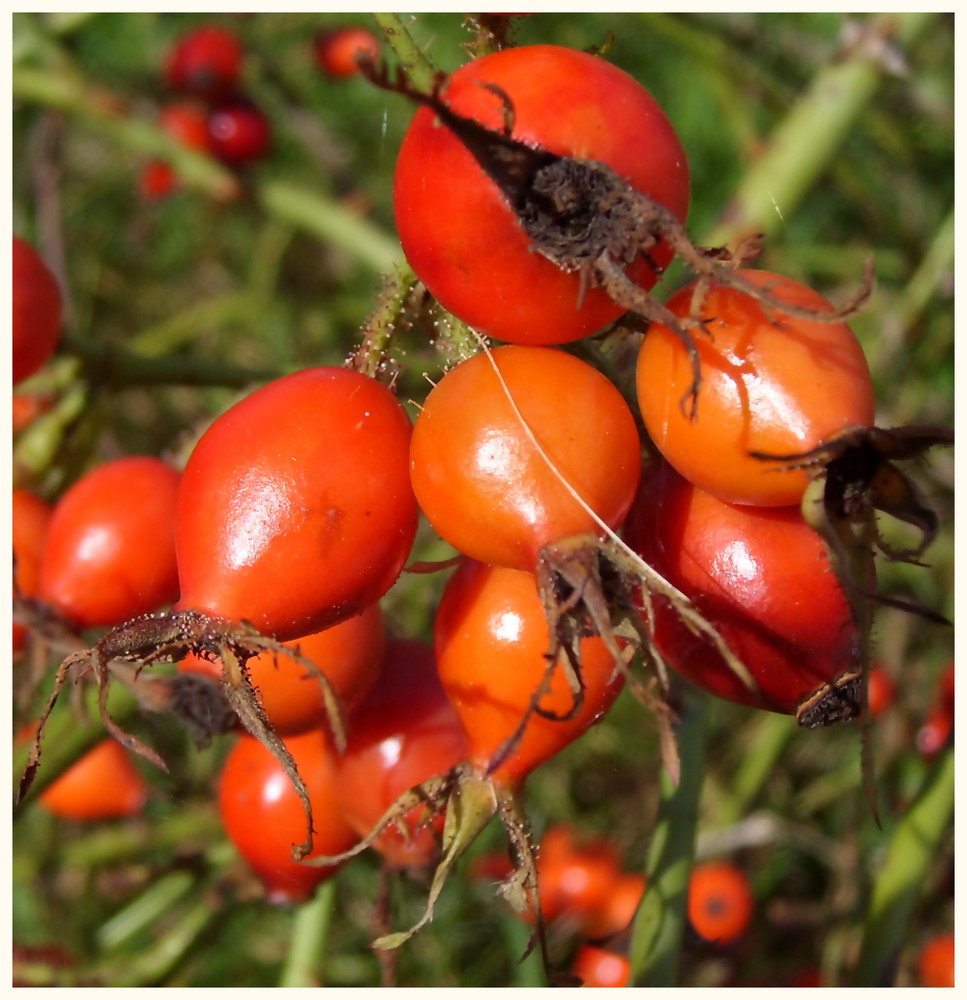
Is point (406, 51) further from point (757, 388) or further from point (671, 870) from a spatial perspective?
point (671, 870)

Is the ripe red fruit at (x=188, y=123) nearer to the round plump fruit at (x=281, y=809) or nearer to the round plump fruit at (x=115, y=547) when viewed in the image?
the round plump fruit at (x=115, y=547)

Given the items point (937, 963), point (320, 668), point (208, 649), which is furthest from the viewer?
point (937, 963)

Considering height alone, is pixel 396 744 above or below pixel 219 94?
above

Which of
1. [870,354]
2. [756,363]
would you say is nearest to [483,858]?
[870,354]

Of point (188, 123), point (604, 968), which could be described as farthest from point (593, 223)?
point (188, 123)

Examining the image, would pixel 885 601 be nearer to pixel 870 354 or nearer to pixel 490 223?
pixel 490 223
